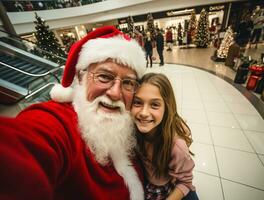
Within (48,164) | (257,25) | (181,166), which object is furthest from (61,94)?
(257,25)

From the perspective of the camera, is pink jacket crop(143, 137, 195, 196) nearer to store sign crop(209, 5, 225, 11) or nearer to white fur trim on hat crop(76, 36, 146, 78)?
white fur trim on hat crop(76, 36, 146, 78)

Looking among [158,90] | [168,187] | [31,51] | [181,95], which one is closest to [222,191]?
[168,187]

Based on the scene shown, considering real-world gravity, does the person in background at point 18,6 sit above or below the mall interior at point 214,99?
above

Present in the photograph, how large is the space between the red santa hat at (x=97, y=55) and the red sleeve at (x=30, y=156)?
35 centimetres

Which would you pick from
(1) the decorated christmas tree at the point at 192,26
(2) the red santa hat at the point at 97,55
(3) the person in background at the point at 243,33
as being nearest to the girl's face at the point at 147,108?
(2) the red santa hat at the point at 97,55

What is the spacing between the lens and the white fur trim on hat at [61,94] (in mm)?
874

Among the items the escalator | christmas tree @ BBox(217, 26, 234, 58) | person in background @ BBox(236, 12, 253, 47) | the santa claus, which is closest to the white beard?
the santa claus

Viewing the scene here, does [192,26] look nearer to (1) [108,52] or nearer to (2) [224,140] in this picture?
(2) [224,140]

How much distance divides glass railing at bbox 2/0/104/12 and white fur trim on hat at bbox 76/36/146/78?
11465mm

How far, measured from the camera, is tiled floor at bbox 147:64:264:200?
1.76m

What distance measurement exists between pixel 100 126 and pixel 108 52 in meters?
0.46

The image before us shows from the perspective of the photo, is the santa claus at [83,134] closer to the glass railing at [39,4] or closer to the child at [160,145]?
the child at [160,145]

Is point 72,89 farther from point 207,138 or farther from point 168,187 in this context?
point 207,138

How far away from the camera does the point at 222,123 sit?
2762 mm
